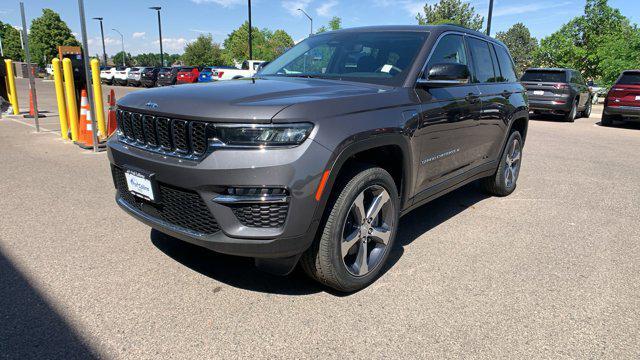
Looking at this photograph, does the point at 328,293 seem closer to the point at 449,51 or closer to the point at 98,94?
the point at 449,51

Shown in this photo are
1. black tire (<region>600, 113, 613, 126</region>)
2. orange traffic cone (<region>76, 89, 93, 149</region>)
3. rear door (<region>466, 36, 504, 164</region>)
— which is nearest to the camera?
rear door (<region>466, 36, 504, 164</region>)

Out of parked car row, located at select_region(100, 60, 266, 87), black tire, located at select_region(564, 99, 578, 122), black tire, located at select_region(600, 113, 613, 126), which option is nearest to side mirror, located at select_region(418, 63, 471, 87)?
black tire, located at select_region(600, 113, 613, 126)

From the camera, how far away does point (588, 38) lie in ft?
91.9

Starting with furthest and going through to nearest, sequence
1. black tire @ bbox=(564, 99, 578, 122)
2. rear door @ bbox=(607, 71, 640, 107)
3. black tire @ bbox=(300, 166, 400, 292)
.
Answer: black tire @ bbox=(564, 99, 578, 122), rear door @ bbox=(607, 71, 640, 107), black tire @ bbox=(300, 166, 400, 292)

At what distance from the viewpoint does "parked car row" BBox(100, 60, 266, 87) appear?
79.6ft

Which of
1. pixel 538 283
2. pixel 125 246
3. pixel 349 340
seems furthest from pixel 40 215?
pixel 538 283

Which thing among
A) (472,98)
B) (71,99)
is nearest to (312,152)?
(472,98)

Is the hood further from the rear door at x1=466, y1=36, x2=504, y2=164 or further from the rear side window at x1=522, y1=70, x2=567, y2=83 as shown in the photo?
the rear side window at x1=522, y1=70, x2=567, y2=83

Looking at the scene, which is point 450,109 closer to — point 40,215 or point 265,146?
point 265,146

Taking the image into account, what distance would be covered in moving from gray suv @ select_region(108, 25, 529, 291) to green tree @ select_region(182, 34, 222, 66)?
208ft

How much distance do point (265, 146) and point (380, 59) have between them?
1625 mm

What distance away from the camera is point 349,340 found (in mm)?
2467

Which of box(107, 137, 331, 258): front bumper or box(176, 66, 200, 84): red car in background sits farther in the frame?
box(176, 66, 200, 84): red car in background

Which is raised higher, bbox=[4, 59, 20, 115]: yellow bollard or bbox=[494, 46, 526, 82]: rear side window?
bbox=[494, 46, 526, 82]: rear side window
